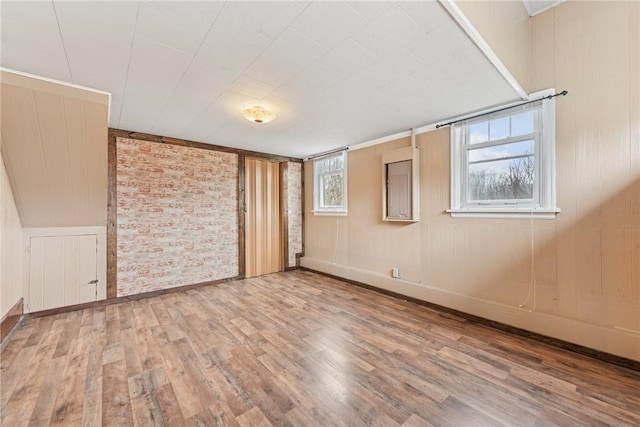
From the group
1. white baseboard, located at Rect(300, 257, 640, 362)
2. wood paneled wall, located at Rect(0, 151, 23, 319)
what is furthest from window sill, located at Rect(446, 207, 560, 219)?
wood paneled wall, located at Rect(0, 151, 23, 319)

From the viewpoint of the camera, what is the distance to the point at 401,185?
3.75 metres

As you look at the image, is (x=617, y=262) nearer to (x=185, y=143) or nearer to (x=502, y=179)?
(x=502, y=179)

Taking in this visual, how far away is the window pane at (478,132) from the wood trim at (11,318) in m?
5.42

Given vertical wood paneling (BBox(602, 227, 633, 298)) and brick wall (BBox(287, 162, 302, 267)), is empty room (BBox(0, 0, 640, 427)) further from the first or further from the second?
brick wall (BBox(287, 162, 302, 267))

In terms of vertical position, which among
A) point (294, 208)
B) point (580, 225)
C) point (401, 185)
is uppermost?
point (401, 185)

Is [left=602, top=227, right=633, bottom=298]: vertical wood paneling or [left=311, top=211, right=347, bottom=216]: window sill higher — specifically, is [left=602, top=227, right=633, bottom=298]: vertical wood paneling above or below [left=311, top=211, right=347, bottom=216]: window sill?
below

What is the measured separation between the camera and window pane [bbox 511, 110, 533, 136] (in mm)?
2689

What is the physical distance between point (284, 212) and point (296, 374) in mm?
3786

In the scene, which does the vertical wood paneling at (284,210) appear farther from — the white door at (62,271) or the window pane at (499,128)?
the window pane at (499,128)

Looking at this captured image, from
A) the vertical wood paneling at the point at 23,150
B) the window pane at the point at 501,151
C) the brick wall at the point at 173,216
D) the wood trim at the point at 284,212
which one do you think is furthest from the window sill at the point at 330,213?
the vertical wood paneling at the point at 23,150

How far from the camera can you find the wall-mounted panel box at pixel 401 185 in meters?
3.60

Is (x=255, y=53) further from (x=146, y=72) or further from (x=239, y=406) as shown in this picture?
(x=239, y=406)

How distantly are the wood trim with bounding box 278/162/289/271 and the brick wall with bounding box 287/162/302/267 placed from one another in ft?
0.26

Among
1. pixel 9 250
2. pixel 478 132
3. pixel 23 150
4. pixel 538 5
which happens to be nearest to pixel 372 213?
pixel 478 132
